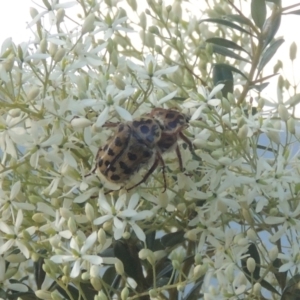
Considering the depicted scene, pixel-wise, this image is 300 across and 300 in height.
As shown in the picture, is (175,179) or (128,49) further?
(128,49)

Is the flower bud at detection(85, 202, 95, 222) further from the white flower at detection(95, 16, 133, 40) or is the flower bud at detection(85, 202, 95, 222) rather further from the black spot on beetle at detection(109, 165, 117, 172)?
the white flower at detection(95, 16, 133, 40)

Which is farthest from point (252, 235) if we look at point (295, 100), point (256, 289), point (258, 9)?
point (258, 9)

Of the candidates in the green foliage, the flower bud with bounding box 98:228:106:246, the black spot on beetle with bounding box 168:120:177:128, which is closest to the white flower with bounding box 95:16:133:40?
the green foliage

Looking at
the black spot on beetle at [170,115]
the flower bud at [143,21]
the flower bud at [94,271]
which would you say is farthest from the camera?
the flower bud at [143,21]

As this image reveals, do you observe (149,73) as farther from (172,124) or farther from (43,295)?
(43,295)

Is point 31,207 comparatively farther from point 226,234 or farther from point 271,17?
point 271,17

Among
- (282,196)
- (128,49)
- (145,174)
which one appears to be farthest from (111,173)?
(128,49)

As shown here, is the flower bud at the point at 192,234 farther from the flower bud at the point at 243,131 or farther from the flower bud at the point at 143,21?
the flower bud at the point at 143,21

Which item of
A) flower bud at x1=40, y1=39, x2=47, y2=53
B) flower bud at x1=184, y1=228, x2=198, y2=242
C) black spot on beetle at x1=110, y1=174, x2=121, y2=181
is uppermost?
flower bud at x1=40, y1=39, x2=47, y2=53

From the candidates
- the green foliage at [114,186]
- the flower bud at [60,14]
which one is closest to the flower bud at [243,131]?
the green foliage at [114,186]

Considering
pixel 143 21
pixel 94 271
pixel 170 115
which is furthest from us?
pixel 143 21

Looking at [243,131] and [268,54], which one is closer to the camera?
[243,131]
